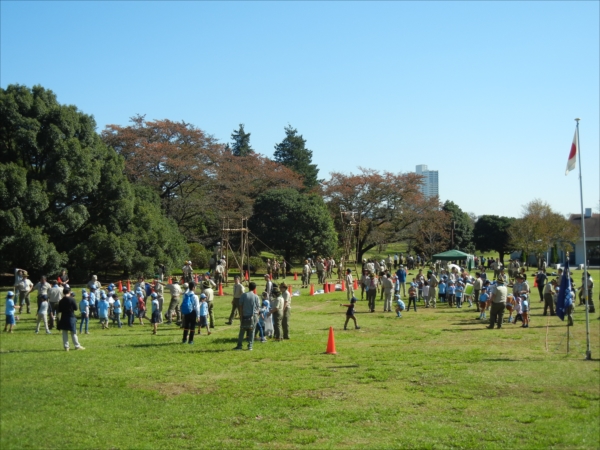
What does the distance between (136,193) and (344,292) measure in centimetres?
1779

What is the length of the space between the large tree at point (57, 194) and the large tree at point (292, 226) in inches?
468

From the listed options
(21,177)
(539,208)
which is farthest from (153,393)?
(539,208)

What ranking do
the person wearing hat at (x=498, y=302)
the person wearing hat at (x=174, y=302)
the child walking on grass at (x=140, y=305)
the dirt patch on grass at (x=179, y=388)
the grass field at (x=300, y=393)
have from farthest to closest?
the child walking on grass at (x=140, y=305)
the person wearing hat at (x=174, y=302)
the person wearing hat at (x=498, y=302)
the dirt patch on grass at (x=179, y=388)
the grass field at (x=300, y=393)

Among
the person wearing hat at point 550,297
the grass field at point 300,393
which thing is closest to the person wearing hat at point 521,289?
the person wearing hat at point 550,297

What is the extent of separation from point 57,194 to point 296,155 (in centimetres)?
5155

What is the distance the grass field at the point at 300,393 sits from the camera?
1010 cm

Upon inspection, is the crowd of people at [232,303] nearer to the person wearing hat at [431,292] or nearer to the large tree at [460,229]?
the person wearing hat at [431,292]

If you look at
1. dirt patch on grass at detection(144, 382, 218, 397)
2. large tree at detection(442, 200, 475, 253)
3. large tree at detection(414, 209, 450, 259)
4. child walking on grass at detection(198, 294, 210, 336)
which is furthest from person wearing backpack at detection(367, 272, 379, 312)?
large tree at detection(442, 200, 475, 253)

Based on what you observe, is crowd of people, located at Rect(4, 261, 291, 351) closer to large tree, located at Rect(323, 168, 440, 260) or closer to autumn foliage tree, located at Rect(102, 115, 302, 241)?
autumn foliage tree, located at Rect(102, 115, 302, 241)

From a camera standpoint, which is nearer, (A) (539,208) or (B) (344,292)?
(B) (344,292)

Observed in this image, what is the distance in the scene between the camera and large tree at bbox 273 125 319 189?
8369cm

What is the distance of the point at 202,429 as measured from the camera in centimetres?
1041

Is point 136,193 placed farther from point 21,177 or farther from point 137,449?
point 137,449

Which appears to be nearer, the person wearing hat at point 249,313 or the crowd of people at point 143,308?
the person wearing hat at point 249,313
